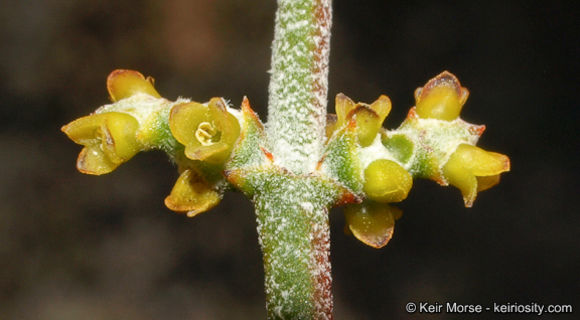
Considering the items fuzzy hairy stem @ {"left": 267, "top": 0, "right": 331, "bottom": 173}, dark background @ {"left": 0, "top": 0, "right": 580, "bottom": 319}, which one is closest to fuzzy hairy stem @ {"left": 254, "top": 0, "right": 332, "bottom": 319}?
fuzzy hairy stem @ {"left": 267, "top": 0, "right": 331, "bottom": 173}

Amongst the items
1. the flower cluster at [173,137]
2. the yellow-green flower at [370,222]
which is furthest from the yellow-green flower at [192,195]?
the yellow-green flower at [370,222]

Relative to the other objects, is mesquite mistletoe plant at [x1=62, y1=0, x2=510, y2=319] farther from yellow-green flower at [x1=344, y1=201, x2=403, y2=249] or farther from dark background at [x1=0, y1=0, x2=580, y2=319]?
dark background at [x1=0, y1=0, x2=580, y2=319]

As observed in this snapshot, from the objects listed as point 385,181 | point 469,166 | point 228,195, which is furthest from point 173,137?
point 228,195

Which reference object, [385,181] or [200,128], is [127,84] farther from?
[385,181]

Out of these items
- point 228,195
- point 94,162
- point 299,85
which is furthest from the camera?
point 228,195

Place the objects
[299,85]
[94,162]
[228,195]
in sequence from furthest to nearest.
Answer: [228,195] < [94,162] < [299,85]

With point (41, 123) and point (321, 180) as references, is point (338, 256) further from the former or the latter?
point (321, 180)

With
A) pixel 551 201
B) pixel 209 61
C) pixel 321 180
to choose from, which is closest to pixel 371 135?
pixel 321 180
